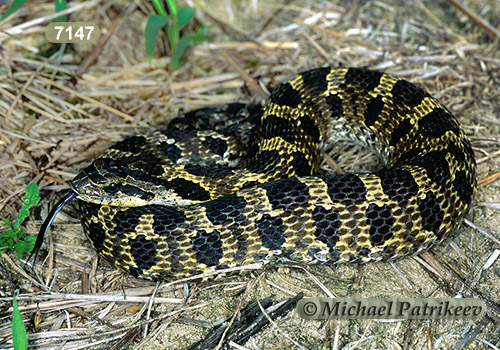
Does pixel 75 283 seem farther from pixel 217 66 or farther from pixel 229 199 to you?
pixel 217 66

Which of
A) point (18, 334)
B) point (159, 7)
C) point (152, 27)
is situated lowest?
point (18, 334)

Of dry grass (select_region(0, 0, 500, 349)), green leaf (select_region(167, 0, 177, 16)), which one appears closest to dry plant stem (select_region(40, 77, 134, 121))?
dry grass (select_region(0, 0, 500, 349))

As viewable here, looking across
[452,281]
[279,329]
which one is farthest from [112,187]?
[452,281]

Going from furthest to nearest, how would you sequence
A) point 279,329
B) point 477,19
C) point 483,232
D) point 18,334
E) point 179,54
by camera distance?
point 477,19 → point 179,54 → point 483,232 → point 279,329 → point 18,334

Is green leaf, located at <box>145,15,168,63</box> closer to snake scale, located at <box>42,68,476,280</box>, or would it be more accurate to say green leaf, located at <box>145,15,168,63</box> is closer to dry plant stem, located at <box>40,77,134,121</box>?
dry plant stem, located at <box>40,77,134,121</box>

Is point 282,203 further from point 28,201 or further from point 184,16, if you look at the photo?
point 184,16

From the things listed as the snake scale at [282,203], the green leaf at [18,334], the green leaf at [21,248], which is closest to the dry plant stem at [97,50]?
the snake scale at [282,203]

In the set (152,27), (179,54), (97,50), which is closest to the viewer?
(152,27)
